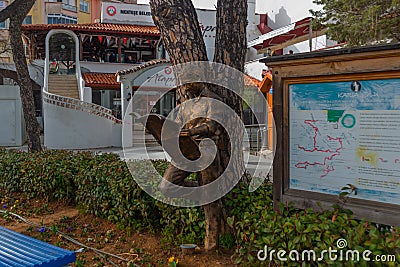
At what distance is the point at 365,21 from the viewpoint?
11.0 m

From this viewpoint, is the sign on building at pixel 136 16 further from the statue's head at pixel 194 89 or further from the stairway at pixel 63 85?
the statue's head at pixel 194 89

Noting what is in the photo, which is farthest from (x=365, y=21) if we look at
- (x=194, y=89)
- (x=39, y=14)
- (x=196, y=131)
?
(x=39, y=14)

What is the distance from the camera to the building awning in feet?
58.3

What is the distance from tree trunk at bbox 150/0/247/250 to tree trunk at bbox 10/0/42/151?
6172mm

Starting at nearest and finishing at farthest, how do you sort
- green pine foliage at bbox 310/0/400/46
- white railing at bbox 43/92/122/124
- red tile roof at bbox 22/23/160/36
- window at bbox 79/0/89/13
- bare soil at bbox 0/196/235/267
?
bare soil at bbox 0/196/235/267 → green pine foliage at bbox 310/0/400/46 → white railing at bbox 43/92/122/124 → red tile roof at bbox 22/23/160/36 → window at bbox 79/0/89/13

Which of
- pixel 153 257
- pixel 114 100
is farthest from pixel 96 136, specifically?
pixel 153 257

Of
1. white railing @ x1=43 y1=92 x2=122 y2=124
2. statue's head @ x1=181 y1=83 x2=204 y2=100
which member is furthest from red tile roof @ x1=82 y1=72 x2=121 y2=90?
statue's head @ x1=181 y1=83 x2=204 y2=100

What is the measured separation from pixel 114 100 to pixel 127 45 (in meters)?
4.72

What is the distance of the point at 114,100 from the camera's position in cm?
2383

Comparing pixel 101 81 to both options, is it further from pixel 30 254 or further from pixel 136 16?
pixel 30 254

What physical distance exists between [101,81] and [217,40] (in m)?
18.5

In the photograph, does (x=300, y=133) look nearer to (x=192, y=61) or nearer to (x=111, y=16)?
(x=192, y=61)

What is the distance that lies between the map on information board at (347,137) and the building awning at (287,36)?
47.1ft

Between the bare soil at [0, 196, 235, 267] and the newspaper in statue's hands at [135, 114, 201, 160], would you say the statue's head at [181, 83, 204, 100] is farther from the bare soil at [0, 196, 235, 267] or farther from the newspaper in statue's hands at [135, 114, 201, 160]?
the bare soil at [0, 196, 235, 267]
